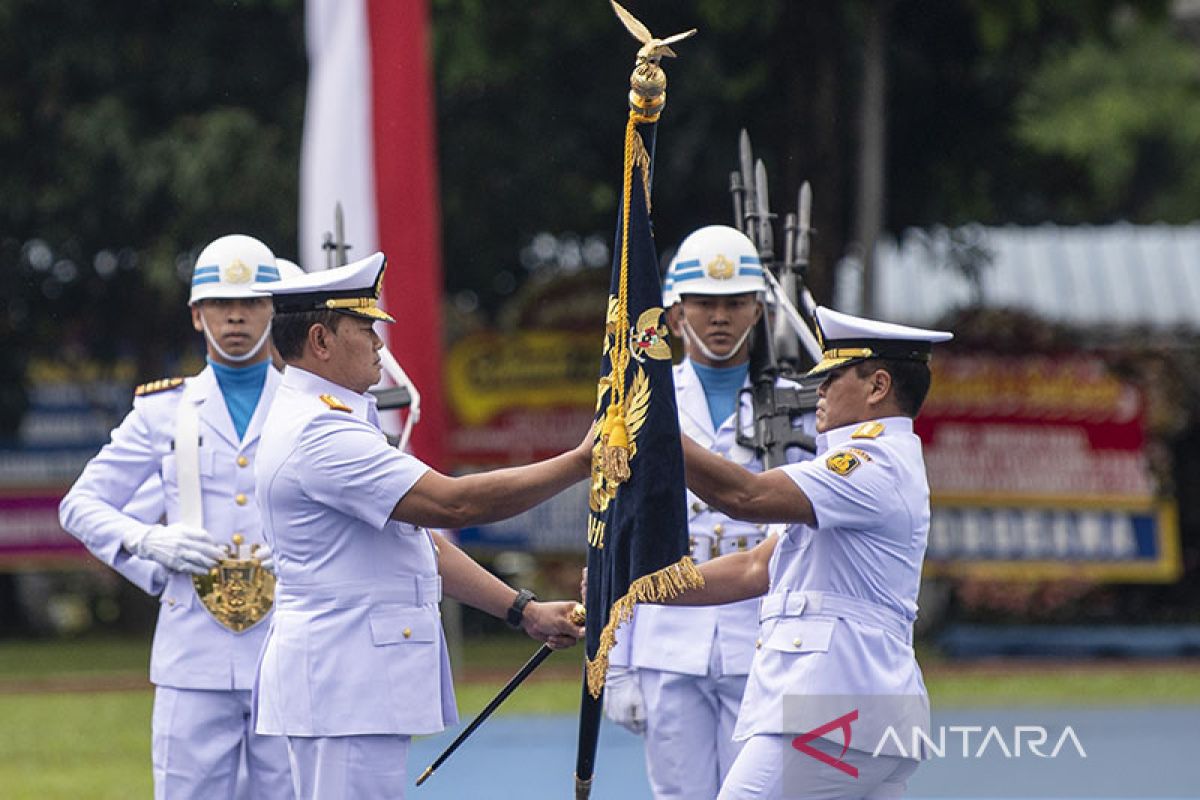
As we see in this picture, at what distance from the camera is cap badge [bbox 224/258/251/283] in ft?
25.5

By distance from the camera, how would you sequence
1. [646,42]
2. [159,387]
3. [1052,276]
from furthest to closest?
[1052,276] → [159,387] → [646,42]

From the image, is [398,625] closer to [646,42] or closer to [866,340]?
[866,340]

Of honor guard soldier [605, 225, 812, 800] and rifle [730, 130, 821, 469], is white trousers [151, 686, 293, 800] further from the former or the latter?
rifle [730, 130, 821, 469]

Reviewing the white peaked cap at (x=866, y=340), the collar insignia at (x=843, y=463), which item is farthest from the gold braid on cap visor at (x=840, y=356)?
the collar insignia at (x=843, y=463)

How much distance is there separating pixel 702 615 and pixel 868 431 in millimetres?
1829

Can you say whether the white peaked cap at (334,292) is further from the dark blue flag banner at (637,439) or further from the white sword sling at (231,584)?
the white sword sling at (231,584)

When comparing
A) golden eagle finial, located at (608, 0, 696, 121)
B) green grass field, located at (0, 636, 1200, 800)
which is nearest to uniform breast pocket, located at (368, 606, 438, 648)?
golden eagle finial, located at (608, 0, 696, 121)

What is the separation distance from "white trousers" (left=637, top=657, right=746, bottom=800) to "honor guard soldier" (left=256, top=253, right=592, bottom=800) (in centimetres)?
142

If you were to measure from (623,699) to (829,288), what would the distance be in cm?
1020

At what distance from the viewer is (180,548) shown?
7.44m

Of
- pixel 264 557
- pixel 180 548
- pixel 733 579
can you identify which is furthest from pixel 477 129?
pixel 733 579

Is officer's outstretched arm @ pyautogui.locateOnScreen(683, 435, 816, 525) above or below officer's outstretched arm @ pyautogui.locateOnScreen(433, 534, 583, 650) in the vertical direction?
above

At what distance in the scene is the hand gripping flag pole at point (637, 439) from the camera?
5516mm

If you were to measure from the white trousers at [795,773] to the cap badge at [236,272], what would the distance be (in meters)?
2.86
